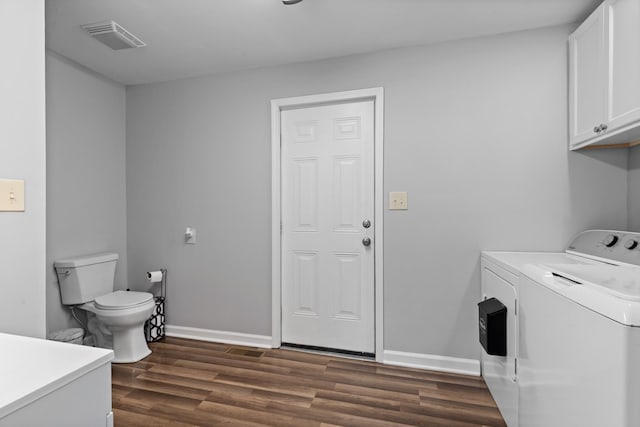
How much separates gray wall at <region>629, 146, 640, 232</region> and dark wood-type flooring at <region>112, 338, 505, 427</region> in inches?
53.6

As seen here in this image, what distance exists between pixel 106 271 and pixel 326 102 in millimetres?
2314

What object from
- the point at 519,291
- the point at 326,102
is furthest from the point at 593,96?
the point at 326,102

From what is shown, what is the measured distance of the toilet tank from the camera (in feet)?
8.16

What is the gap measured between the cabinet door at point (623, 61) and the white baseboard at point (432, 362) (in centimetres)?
169

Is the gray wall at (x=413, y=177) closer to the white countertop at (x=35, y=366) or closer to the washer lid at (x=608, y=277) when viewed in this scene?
the washer lid at (x=608, y=277)

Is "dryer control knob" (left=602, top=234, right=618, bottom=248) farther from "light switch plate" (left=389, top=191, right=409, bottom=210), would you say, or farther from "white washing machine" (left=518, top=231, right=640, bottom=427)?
"light switch plate" (left=389, top=191, right=409, bottom=210)

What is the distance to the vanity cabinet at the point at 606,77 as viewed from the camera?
150cm

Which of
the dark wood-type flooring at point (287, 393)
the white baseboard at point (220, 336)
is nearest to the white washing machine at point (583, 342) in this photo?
the dark wood-type flooring at point (287, 393)

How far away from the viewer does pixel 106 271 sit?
9.02 feet

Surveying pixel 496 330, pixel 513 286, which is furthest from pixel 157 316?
pixel 513 286

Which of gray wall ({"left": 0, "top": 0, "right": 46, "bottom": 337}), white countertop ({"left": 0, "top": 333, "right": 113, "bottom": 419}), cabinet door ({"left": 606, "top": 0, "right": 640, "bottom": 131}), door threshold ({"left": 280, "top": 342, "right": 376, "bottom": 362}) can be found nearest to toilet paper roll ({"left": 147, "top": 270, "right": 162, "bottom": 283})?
door threshold ({"left": 280, "top": 342, "right": 376, "bottom": 362})

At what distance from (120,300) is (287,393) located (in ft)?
4.83

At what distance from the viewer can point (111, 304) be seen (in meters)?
2.41

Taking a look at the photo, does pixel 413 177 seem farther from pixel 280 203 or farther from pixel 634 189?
pixel 634 189
